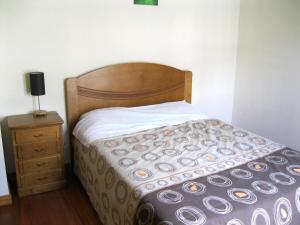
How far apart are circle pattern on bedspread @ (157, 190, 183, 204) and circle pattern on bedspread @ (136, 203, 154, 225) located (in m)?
0.07

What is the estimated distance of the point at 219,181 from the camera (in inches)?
70.1

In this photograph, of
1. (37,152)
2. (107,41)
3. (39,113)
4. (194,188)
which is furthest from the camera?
(107,41)

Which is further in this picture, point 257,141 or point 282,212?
point 257,141

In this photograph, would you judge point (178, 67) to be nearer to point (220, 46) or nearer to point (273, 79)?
point (220, 46)

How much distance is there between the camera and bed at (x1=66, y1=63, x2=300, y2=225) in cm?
156

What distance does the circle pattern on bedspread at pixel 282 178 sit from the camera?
5.84ft

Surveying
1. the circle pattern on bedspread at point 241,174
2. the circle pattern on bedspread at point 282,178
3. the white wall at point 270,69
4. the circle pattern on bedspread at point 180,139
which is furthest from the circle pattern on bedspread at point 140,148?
the white wall at point 270,69

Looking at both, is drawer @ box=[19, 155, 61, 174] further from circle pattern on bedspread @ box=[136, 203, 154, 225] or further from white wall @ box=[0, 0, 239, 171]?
circle pattern on bedspread @ box=[136, 203, 154, 225]

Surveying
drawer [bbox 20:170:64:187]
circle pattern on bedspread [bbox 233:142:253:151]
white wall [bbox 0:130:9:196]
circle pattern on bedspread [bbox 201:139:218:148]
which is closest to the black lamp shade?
white wall [bbox 0:130:9:196]

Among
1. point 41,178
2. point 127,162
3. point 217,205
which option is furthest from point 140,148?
point 41,178

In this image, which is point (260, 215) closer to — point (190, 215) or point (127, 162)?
point (190, 215)

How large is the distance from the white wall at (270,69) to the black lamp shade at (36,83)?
2.40 meters

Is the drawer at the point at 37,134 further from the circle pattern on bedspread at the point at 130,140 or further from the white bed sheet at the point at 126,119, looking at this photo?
the circle pattern on bedspread at the point at 130,140

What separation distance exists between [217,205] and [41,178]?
1.68 m
